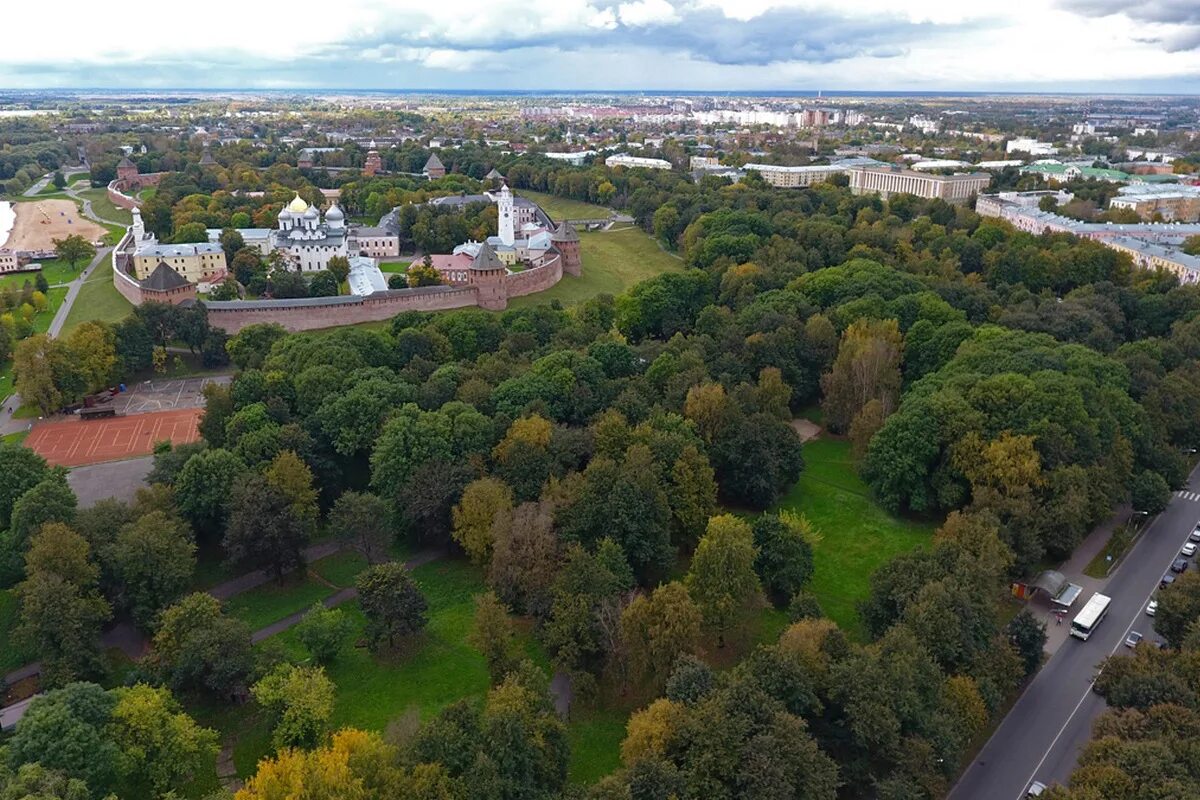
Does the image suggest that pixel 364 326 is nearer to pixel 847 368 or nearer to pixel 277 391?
pixel 277 391

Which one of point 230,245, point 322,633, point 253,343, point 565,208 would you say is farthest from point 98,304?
point 565,208

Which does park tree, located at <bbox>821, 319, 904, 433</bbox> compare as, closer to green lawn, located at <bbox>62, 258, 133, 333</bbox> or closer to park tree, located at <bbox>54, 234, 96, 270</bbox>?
Result: green lawn, located at <bbox>62, 258, 133, 333</bbox>

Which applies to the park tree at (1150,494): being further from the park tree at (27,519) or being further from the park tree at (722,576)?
the park tree at (27,519)

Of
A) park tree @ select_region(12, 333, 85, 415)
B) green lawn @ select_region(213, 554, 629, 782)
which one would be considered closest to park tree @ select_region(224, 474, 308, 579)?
green lawn @ select_region(213, 554, 629, 782)

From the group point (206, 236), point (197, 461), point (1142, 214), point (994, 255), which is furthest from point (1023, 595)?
point (1142, 214)

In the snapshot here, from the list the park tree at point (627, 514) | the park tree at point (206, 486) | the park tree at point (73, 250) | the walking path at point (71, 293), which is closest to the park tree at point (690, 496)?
the park tree at point (627, 514)

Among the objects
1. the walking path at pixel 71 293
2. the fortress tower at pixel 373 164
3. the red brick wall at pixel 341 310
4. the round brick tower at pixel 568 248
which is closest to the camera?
the red brick wall at pixel 341 310
